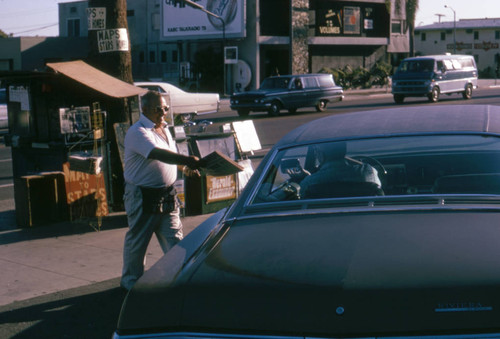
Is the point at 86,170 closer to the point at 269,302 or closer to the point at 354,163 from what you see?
the point at 354,163

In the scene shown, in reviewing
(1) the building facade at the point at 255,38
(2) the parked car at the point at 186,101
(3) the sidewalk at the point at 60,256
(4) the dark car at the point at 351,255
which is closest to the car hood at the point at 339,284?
(4) the dark car at the point at 351,255

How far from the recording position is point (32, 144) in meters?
9.53

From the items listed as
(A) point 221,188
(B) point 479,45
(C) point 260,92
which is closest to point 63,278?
(A) point 221,188

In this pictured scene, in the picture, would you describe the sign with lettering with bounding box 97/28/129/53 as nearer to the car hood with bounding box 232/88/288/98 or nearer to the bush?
the car hood with bounding box 232/88/288/98

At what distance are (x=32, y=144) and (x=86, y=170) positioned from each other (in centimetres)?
121

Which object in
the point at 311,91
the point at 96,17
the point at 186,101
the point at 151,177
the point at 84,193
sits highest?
the point at 96,17

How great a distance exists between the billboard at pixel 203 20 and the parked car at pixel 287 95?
15548 millimetres

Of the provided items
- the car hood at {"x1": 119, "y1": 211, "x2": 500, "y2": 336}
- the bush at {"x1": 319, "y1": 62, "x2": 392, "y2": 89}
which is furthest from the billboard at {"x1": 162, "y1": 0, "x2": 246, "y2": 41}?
the car hood at {"x1": 119, "y1": 211, "x2": 500, "y2": 336}

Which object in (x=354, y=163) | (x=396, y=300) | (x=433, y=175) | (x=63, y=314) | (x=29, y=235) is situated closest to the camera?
(x=396, y=300)

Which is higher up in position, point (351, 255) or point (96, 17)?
point (96, 17)

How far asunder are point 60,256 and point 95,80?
2.16 metres

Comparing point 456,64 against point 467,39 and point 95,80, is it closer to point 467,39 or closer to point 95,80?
point 95,80

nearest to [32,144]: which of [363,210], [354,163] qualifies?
[354,163]

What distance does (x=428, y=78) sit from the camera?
111ft
